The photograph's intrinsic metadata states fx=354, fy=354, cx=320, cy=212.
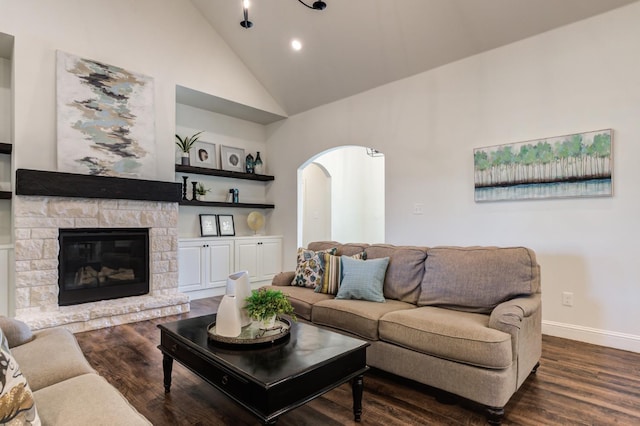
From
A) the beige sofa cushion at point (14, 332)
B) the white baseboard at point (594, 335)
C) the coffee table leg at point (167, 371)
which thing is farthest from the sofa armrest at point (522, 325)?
the beige sofa cushion at point (14, 332)

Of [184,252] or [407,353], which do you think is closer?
[407,353]

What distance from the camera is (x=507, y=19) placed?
11.0 feet

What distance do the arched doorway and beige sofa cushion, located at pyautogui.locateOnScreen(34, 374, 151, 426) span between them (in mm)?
5821

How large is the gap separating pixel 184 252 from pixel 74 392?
3.54m

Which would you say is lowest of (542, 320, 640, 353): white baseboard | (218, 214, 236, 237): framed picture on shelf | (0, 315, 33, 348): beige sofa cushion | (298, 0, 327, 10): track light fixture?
(542, 320, 640, 353): white baseboard

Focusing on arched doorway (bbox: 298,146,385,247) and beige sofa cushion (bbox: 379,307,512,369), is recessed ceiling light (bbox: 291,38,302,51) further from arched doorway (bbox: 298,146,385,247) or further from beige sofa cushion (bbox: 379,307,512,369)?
beige sofa cushion (bbox: 379,307,512,369)

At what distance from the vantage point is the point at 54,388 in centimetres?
136

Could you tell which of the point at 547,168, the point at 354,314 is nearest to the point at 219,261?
the point at 354,314

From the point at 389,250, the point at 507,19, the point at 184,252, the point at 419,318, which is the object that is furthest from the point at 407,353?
the point at 184,252

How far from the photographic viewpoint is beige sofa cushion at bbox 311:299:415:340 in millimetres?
2426

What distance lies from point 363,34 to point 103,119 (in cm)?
306

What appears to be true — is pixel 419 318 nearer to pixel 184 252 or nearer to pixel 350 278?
pixel 350 278

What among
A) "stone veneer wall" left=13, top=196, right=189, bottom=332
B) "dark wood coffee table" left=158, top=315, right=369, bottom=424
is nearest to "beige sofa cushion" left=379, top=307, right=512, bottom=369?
"dark wood coffee table" left=158, top=315, right=369, bottom=424

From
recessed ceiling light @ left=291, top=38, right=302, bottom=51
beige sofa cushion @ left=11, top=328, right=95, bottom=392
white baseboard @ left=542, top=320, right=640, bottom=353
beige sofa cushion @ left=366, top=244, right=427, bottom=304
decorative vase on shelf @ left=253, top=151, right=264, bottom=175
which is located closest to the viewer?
beige sofa cushion @ left=11, top=328, right=95, bottom=392
